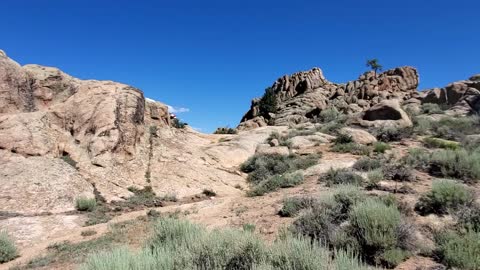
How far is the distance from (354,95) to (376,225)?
41.1 m

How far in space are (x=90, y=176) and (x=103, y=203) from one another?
1333mm

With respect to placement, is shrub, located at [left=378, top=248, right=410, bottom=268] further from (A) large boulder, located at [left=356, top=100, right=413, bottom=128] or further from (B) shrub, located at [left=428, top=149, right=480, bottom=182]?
(A) large boulder, located at [left=356, top=100, right=413, bottom=128]

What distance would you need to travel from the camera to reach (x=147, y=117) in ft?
52.0

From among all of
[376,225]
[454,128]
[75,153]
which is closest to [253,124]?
[454,128]

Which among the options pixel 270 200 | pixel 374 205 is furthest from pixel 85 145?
pixel 374 205

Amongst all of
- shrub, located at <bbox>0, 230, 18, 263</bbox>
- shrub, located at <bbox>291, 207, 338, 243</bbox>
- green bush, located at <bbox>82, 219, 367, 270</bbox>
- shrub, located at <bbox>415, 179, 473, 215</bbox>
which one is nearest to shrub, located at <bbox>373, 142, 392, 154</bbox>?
shrub, located at <bbox>415, 179, 473, 215</bbox>

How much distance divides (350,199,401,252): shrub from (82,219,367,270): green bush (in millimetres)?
1541

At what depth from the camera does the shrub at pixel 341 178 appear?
9484 millimetres

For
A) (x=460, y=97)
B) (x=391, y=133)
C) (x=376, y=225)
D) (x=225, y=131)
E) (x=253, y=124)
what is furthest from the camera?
(x=253, y=124)

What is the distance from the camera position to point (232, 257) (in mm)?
3945

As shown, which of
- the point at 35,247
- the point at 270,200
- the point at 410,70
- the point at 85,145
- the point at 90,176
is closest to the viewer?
the point at 35,247

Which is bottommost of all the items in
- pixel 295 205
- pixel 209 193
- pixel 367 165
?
pixel 295 205

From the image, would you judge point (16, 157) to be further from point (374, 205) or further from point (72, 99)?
point (374, 205)

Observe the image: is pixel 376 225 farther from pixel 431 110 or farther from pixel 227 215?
pixel 431 110
